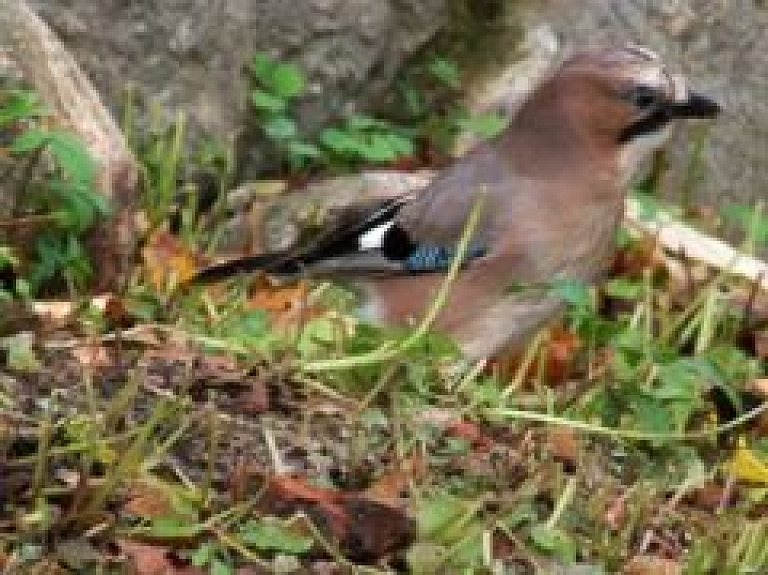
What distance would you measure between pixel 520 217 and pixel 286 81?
1.21 meters

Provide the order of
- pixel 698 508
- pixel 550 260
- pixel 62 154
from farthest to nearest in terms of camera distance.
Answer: pixel 550 260, pixel 62 154, pixel 698 508

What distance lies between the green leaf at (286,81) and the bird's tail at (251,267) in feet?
3.30

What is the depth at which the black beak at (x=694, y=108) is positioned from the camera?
5809 millimetres

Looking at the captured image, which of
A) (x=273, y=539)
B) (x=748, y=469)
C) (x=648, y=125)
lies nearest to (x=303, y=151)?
(x=648, y=125)

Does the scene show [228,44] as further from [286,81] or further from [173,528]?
[173,528]

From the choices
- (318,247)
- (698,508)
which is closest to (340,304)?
(318,247)

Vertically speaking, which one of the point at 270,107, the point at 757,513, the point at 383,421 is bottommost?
the point at 757,513

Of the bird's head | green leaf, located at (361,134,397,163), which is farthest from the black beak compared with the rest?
green leaf, located at (361,134,397,163)

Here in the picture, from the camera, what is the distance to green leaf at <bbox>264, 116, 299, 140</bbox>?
680cm

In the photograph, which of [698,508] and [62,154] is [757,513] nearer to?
[698,508]

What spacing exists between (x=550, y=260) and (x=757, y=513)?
1.30 m

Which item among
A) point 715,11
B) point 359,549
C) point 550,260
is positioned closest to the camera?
point 359,549

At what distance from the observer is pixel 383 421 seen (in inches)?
165

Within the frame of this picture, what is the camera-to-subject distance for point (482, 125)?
7.14 meters
